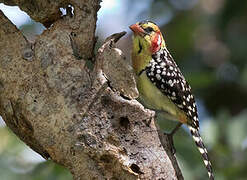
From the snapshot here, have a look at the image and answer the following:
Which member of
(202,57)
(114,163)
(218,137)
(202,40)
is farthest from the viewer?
(202,40)

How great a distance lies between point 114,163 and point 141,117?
0.35 metres

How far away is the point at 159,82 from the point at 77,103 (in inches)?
54.9

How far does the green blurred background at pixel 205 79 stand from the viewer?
15.0 feet

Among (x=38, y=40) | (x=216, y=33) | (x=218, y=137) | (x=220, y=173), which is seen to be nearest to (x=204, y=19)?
(x=216, y=33)

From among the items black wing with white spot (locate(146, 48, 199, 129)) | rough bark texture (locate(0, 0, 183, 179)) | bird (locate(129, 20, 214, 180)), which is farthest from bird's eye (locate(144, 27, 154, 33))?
rough bark texture (locate(0, 0, 183, 179))

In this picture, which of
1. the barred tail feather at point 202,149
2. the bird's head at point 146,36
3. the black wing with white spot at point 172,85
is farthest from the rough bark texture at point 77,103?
the bird's head at point 146,36

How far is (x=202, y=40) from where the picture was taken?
7.89 meters

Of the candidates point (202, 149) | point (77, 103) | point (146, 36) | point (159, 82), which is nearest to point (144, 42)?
point (146, 36)

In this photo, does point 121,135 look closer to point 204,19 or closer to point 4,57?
point 4,57

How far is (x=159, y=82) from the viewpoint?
4.46 metres

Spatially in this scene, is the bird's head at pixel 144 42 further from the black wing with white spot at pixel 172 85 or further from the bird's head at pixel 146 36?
the black wing with white spot at pixel 172 85

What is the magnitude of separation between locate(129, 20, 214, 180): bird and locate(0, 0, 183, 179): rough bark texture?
1029 millimetres

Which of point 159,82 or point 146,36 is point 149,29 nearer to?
point 146,36

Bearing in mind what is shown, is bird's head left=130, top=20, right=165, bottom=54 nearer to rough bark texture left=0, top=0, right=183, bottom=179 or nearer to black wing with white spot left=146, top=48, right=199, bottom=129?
black wing with white spot left=146, top=48, right=199, bottom=129
